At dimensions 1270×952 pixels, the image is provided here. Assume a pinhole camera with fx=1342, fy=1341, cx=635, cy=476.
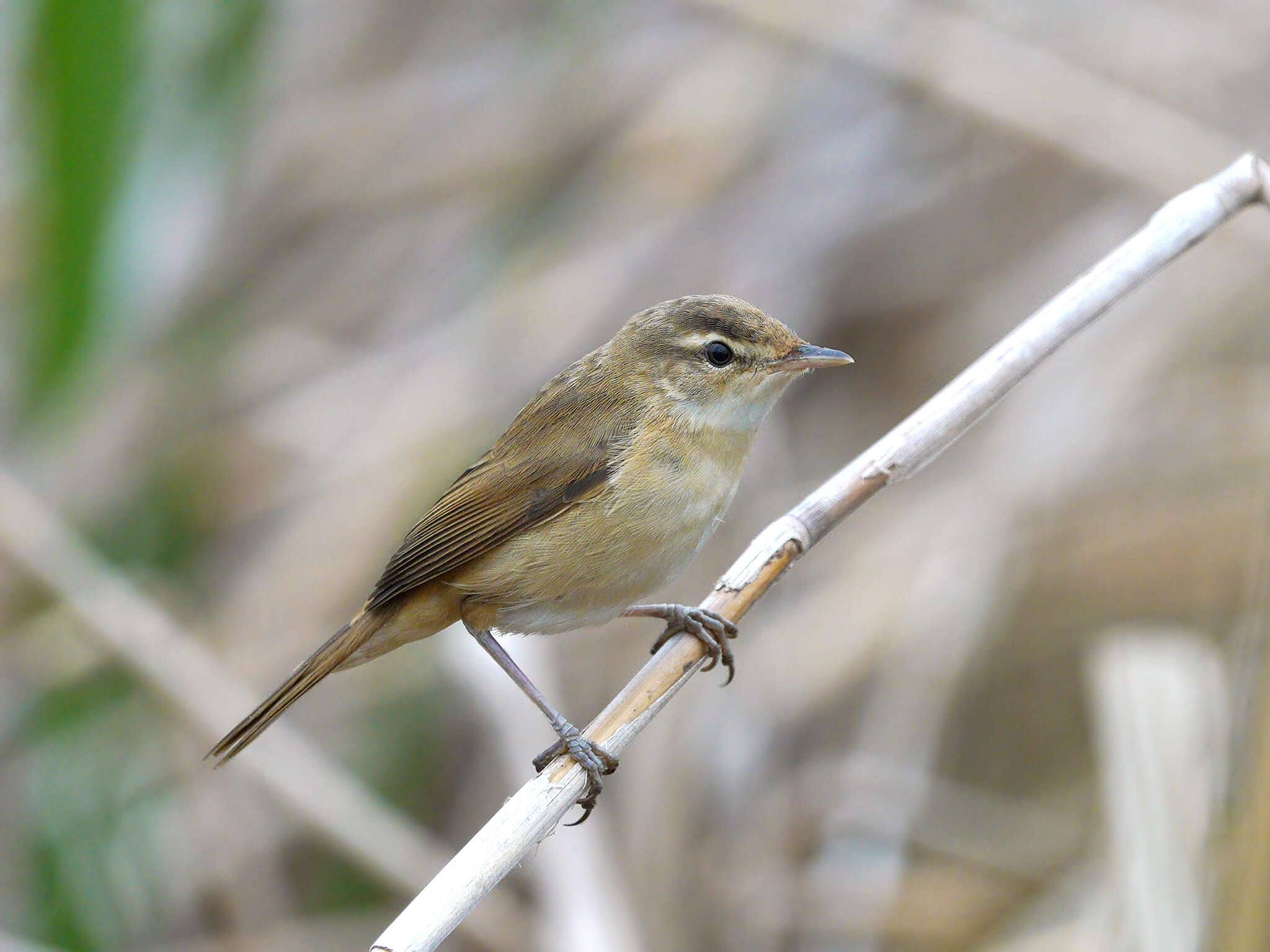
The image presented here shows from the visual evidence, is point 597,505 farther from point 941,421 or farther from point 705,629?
point 941,421

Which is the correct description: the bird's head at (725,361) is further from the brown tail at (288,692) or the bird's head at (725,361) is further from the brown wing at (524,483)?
the brown tail at (288,692)

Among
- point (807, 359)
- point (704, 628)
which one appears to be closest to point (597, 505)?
point (704, 628)

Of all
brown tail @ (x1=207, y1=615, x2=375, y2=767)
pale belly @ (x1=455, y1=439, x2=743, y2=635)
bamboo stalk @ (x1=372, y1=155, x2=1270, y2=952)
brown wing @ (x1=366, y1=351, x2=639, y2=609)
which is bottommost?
bamboo stalk @ (x1=372, y1=155, x2=1270, y2=952)

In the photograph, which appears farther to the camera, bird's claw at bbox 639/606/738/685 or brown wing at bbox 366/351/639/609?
brown wing at bbox 366/351/639/609

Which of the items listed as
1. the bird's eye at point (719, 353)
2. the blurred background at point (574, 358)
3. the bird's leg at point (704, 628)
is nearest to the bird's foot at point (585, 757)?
the bird's leg at point (704, 628)

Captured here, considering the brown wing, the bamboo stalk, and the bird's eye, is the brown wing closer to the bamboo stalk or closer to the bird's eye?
the bird's eye

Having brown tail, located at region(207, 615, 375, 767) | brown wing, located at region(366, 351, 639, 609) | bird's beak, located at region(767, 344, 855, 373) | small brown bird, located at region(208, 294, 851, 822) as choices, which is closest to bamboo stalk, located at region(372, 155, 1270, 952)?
small brown bird, located at region(208, 294, 851, 822)
